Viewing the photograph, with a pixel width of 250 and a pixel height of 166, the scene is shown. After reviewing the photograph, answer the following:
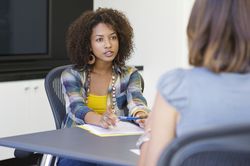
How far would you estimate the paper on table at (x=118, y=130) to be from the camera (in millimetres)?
1973

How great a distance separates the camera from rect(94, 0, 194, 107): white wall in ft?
14.7

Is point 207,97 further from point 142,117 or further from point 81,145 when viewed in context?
point 142,117

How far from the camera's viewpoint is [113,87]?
2461 mm

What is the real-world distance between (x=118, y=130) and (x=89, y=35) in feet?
2.22

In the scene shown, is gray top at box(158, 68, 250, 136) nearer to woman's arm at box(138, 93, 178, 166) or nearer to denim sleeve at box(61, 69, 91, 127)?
woman's arm at box(138, 93, 178, 166)

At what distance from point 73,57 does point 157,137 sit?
1.48 metres

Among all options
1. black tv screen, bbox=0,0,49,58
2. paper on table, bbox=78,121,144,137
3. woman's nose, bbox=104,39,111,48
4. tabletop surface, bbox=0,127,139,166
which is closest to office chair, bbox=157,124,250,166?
tabletop surface, bbox=0,127,139,166

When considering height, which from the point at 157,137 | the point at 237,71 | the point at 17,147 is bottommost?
the point at 17,147

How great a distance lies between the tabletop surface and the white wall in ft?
8.59

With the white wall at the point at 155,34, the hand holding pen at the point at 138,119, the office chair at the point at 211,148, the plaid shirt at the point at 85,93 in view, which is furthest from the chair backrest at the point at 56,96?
the white wall at the point at 155,34

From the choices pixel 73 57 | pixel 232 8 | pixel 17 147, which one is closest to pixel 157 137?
pixel 232 8

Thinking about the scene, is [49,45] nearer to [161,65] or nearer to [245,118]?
[161,65]

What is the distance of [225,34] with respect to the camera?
1103mm

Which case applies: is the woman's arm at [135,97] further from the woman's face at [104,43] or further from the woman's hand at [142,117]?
the woman's face at [104,43]
